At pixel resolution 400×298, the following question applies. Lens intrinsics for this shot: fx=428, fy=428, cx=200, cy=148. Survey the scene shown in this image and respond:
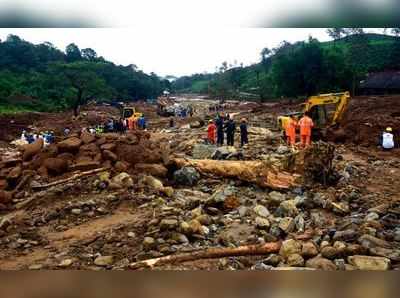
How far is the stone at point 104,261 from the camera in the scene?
3.62 meters

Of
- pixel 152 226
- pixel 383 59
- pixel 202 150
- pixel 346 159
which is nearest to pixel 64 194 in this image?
pixel 152 226

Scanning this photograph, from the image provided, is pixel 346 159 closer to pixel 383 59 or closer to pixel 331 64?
pixel 331 64

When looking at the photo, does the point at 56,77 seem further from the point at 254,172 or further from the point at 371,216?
the point at 371,216

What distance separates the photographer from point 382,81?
20.0 metres

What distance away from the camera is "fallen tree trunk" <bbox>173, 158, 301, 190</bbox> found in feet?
18.3

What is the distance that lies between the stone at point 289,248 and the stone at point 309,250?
1.5 inches

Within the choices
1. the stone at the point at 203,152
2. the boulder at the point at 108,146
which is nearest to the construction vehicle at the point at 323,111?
the stone at the point at 203,152

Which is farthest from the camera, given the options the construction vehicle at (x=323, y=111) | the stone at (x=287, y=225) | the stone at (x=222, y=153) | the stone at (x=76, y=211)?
the construction vehicle at (x=323, y=111)

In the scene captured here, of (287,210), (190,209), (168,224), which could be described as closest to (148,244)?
(168,224)

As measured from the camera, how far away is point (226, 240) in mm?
3889

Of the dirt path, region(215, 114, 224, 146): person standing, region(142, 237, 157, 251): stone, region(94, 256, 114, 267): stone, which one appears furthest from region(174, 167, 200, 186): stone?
region(215, 114, 224, 146): person standing

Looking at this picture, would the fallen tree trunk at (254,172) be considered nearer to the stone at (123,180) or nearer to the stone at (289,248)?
the stone at (123,180)

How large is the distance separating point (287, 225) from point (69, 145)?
3.53 m

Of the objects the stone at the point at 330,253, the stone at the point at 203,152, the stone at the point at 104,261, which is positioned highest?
the stone at the point at 203,152
